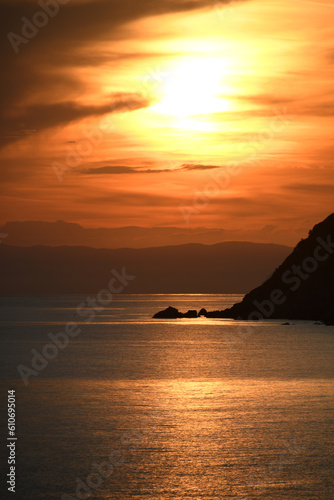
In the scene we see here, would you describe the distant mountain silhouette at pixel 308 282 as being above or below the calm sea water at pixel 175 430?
above

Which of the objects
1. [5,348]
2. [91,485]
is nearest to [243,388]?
[91,485]

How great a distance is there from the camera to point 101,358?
88188 mm

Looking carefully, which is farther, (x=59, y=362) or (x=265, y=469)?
(x=59, y=362)

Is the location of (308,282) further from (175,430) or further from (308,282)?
(175,430)

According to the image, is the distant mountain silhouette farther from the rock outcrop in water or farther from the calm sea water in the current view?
the calm sea water

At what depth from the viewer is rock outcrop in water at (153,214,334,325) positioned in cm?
16910

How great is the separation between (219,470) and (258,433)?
26.8ft

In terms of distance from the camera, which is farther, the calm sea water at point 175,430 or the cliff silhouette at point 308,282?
the cliff silhouette at point 308,282

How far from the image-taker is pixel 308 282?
17212cm

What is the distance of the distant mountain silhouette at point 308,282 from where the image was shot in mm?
169125

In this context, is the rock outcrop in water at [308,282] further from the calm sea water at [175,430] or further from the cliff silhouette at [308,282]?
the calm sea water at [175,430]

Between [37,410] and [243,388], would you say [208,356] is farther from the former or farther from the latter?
[37,410]

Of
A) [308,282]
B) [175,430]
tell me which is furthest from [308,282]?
[175,430]

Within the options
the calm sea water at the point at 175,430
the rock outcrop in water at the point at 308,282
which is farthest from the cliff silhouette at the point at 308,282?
the calm sea water at the point at 175,430
